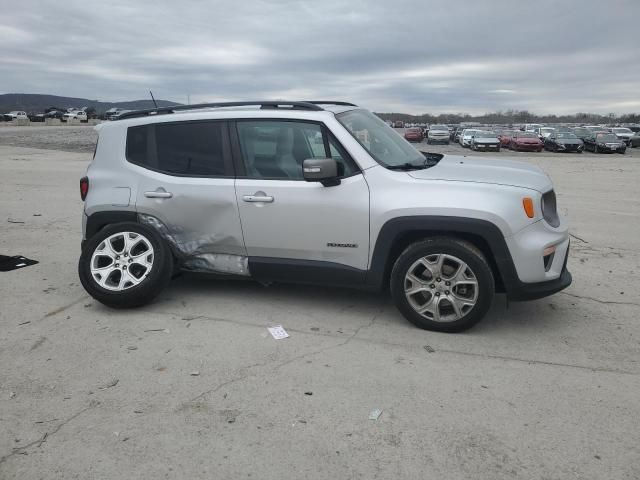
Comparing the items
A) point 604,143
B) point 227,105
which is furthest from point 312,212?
point 604,143

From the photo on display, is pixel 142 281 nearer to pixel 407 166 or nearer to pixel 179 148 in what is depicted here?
pixel 179 148

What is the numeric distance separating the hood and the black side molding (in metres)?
0.93

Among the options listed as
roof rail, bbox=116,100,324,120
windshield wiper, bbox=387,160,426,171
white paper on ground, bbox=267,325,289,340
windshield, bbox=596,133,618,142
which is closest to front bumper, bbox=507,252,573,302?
windshield wiper, bbox=387,160,426,171

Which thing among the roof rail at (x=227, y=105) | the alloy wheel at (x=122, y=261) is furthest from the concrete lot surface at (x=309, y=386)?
the roof rail at (x=227, y=105)

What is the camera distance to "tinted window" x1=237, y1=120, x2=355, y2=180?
4.50 meters

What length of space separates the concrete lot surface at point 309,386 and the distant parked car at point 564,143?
3181cm

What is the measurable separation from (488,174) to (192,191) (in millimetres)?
2466

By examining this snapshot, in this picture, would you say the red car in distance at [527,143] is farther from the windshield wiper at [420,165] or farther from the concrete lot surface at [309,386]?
the windshield wiper at [420,165]

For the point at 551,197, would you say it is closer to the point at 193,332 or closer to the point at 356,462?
the point at 356,462

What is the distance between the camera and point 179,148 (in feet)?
16.1

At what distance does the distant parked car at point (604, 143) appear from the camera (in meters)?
33.7

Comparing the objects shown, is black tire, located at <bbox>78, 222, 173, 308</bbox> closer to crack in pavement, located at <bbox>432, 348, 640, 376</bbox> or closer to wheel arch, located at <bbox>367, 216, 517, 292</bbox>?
wheel arch, located at <bbox>367, 216, 517, 292</bbox>

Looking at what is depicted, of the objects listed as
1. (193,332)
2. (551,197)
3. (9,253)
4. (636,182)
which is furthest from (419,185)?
(636,182)

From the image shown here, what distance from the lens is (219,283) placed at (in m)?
5.56
